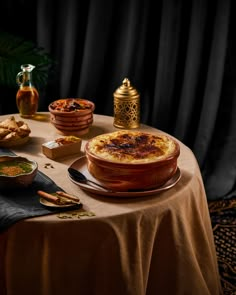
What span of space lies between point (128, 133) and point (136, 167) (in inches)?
10.5

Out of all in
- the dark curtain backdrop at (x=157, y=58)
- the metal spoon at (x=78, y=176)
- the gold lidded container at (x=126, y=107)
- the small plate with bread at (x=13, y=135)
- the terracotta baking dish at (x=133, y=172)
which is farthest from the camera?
the dark curtain backdrop at (x=157, y=58)

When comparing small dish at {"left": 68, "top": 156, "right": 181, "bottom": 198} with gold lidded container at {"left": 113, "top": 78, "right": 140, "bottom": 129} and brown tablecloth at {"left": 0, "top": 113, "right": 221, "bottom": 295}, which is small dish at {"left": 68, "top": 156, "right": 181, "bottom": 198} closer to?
brown tablecloth at {"left": 0, "top": 113, "right": 221, "bottom": 295}

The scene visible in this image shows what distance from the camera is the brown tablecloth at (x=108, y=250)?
59.4 inches

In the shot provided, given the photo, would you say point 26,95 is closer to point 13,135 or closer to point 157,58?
point 13,135

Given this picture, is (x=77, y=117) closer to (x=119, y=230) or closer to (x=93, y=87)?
(x=119, y=230)

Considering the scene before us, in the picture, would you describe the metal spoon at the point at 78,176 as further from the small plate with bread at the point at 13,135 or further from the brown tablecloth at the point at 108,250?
the small plate with bread at the point at 13,135

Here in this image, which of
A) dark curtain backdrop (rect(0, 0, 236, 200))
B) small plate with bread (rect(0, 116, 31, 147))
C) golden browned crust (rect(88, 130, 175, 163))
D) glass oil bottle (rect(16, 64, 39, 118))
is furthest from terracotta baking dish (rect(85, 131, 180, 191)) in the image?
dark curtain backdrop (rect(0, 0, 236, 200))

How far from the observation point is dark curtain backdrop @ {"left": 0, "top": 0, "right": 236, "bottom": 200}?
2.84 metres

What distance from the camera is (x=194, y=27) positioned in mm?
2814

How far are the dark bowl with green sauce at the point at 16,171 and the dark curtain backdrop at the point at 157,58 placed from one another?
4.12 feet

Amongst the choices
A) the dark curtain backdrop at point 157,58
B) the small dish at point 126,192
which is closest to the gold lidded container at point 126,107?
the small dish at point 126,192

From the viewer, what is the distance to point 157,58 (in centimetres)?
297

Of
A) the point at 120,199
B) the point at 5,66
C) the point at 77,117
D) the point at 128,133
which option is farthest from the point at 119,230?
the point at 5,66

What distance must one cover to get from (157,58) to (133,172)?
146cm
